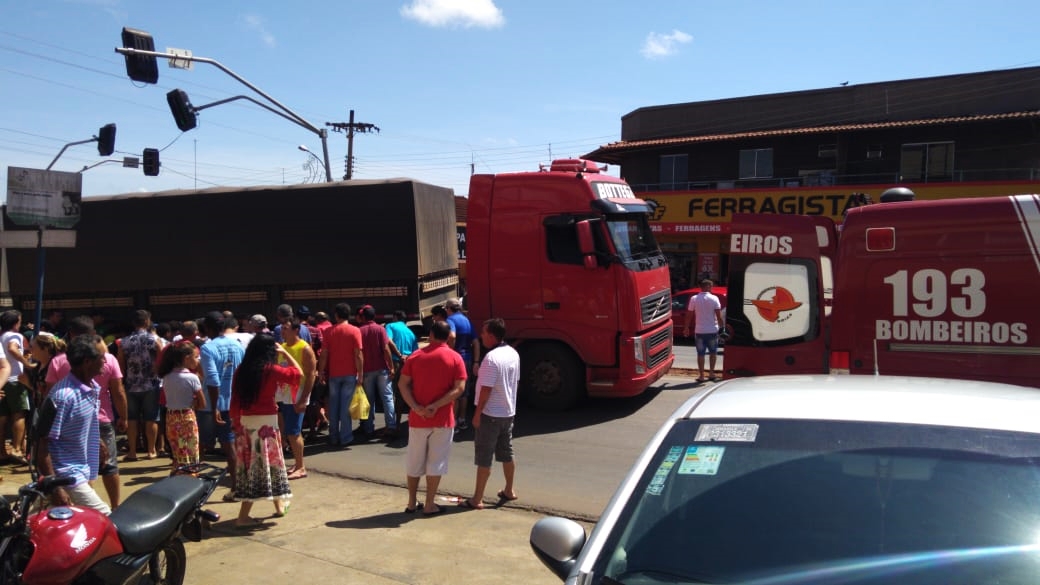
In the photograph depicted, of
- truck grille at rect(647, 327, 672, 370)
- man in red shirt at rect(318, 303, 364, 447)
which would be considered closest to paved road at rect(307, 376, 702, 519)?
man in red shirt at rect(318, 303, 364, 447)

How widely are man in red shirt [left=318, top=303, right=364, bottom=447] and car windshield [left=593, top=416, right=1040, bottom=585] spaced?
7.01 m

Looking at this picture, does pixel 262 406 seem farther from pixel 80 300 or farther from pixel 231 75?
pixel 231 75

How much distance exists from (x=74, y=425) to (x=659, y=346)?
25.9ft

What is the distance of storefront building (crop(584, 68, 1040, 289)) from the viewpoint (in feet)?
88.8

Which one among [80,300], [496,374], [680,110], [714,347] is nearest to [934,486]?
[496,374]

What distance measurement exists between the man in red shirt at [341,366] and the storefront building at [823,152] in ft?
66.6

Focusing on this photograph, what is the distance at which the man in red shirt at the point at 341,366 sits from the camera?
9.55 metres

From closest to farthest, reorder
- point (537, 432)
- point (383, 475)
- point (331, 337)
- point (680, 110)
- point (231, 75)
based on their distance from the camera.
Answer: point (383, 475) → point (331, 337) → point (537, 432) → point (231, 75) → point (680, 110)

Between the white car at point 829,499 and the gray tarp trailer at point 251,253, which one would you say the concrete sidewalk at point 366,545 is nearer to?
the white car at point 829,499

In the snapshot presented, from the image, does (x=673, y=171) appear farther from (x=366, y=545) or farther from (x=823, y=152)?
(x=366, y=545)

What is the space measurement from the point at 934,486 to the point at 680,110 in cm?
3375

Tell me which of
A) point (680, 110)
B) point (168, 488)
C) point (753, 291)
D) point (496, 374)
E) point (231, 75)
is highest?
point (680, 110)

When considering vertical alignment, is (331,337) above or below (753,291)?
below

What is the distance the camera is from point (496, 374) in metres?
7.04
